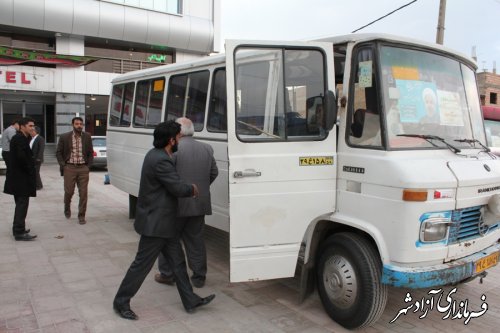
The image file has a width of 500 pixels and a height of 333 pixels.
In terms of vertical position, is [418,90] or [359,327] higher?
[418,90]

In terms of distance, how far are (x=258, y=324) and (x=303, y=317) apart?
1.52 ft

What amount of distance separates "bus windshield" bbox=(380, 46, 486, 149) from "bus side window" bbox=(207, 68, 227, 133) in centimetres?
192

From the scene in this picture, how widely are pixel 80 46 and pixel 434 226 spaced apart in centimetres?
2057

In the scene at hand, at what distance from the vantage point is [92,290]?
471 cm

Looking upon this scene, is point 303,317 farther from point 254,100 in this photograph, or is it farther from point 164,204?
point 254,100

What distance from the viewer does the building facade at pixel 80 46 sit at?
747 inches

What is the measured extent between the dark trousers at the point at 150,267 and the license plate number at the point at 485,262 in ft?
8.27

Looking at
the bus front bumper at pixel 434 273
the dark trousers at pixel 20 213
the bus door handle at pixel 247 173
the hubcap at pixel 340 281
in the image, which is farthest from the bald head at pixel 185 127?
the dark trousers at pixel 20 213

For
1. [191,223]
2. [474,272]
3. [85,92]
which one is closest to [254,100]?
[191,223]

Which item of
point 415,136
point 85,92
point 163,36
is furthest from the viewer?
point 163,36

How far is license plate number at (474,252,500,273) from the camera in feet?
12.6

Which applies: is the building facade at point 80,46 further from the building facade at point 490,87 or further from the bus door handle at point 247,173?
the building facade at point 490,87

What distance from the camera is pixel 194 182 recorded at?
14.8ft

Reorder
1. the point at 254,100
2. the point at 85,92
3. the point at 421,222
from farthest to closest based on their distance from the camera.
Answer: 1. the point at 85,92
2. the point at 254,100
3. the point at 421,222
